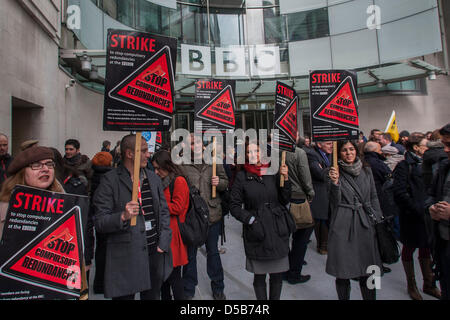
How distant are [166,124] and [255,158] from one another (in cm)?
114

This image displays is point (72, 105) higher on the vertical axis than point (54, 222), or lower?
higher

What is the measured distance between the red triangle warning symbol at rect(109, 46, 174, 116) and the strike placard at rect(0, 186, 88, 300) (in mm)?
1037

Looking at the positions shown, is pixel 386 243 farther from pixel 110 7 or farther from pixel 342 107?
pixel 110 7

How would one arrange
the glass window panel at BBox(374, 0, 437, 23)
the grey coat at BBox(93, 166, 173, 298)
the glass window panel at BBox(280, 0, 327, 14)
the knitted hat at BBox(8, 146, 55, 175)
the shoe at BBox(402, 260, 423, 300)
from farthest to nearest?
the glass window panel at BBox(280, 0, 327, 14)
the glass window panel at BBox(374, 0, 437, 23)
the shoe at BBox(402, 260, 423, 300)
the grey coat at BBox(93, 166, 173, 298)
the knitted hat at BBox(8, 146, 55, 175)

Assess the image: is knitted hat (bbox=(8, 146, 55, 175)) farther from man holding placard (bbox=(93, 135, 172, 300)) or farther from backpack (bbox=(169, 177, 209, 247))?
backpack (bbox=(169, 177, 209, 247))

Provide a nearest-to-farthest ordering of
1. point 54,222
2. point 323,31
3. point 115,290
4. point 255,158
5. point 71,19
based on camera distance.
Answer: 1. point 54,222
2. point 115,290
3. point 255,158
4. point 71,19
5. point 323,31

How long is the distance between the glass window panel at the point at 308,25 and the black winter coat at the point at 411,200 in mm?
12788

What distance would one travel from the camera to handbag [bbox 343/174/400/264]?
3.06m

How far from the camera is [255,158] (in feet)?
10.7

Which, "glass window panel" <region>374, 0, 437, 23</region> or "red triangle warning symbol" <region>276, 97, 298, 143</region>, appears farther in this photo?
"glass window panel" <region>374, 0, 437, 23</region>

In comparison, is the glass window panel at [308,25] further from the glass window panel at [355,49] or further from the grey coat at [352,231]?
the grey coat at [352,231]

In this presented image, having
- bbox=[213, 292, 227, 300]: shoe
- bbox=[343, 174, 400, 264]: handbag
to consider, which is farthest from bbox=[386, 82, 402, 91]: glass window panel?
bbox=[213, 292, 227, 300]: shoe

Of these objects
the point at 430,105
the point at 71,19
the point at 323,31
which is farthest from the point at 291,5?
the point at 71,19
